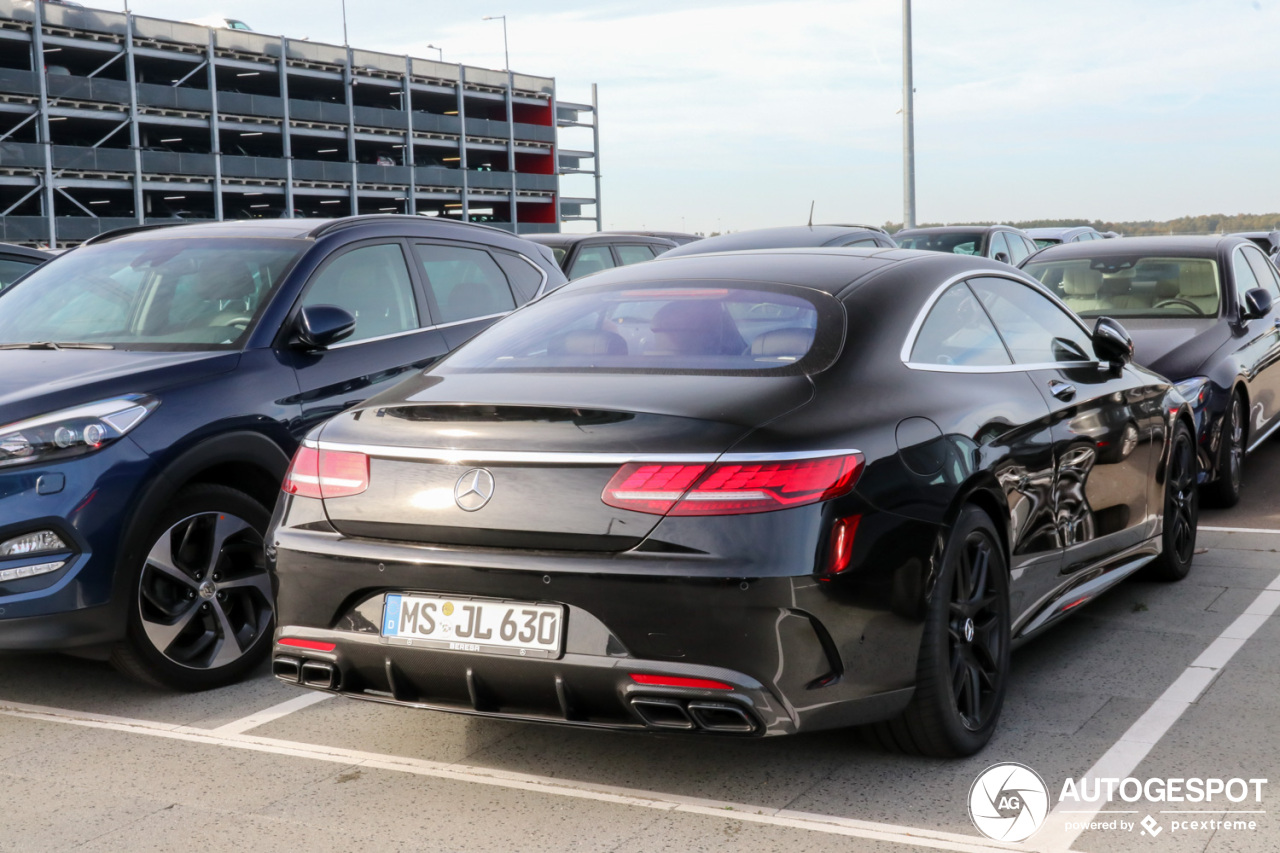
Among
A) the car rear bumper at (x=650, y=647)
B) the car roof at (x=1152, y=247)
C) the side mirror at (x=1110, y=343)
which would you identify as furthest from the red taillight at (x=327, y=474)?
the car roof at (x=1152, y=247)

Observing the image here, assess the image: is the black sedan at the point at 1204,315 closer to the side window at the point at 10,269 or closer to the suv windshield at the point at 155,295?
the suv windshield at the point at 155,295

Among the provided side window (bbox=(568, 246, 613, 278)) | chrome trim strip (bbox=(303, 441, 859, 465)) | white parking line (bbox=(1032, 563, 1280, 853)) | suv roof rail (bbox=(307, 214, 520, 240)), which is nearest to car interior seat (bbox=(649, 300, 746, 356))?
chrome trim strip (bbox=(303, 441, 859, 465))

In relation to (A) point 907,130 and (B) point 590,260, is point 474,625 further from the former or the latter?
(A) point 907,130

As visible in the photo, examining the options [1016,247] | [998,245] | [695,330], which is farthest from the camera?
[1016,247]

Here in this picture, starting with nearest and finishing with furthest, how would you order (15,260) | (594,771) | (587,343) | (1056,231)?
(594,771) → (587,343) → (15,260) → (1056,231)

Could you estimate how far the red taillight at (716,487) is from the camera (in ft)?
11.0

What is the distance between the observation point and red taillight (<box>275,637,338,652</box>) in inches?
147

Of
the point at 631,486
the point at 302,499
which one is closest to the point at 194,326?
the point at 302,499

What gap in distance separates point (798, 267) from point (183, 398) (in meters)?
2.19

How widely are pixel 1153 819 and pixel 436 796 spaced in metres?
1.87

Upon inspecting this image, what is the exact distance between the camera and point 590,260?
14344 mm

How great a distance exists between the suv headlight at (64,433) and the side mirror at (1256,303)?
670cm

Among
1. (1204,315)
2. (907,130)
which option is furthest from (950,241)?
(1204,315)

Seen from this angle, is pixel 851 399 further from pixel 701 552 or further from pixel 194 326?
pixel 194 326
